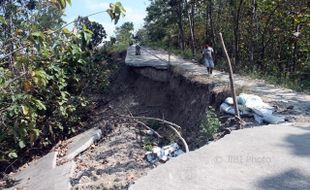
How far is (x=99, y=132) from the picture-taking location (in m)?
12.6

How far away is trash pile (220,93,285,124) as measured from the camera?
7.88 metres

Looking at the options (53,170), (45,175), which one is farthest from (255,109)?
(45,175)

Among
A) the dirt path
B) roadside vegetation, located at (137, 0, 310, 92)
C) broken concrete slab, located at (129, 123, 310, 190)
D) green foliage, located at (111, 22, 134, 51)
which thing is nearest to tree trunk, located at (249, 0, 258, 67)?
roadside vegetation, located at (137, 0, 310, 92)

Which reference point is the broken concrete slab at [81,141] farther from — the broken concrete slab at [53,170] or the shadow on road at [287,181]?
the shadow on road at [287,181]

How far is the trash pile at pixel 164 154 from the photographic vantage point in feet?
27.1

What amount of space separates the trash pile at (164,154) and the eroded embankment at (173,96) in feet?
1.75

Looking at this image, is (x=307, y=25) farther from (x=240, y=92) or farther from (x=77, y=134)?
(x=77, y=134)

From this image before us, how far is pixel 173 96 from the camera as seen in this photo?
544 inches

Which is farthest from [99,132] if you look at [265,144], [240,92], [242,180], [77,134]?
[242,180]

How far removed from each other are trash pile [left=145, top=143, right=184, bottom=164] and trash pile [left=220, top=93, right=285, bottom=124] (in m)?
1.42

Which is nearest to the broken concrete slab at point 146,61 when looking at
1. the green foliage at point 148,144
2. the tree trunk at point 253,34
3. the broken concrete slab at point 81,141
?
the tree trunk at point 253,34

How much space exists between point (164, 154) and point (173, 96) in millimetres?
5582

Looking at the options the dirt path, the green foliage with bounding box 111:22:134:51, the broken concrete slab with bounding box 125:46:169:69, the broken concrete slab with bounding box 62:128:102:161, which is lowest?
the broken concrete slab with bounding box 62:128:102:161

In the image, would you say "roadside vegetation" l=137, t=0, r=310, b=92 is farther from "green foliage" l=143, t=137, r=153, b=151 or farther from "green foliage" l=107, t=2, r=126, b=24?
"green foliage" l=107, t=2, r=126, b=24
